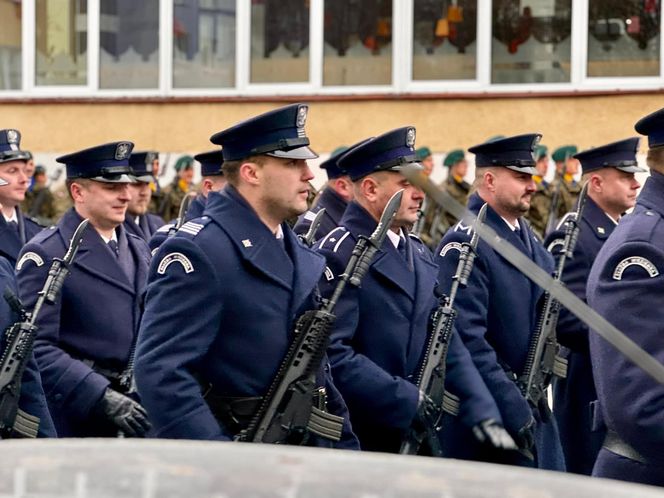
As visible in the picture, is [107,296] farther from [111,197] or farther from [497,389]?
[497,389]

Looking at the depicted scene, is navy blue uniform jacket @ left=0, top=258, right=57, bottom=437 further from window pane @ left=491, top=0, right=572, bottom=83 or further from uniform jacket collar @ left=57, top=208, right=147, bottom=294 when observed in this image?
window pane @ left=491, top=0, right=572, bottom=83

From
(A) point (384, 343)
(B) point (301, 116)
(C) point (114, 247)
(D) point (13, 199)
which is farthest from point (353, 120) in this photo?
(B) point (301, 116)

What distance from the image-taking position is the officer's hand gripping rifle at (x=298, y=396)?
522 centimetres

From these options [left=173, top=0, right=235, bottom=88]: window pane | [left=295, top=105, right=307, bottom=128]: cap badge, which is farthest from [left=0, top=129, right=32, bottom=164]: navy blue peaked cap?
[left=173, top=0, right=235, bottom=88]: window pane

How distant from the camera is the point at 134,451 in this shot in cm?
258

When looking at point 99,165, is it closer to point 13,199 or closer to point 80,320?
point 80,320

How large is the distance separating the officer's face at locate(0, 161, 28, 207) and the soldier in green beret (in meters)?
9.89

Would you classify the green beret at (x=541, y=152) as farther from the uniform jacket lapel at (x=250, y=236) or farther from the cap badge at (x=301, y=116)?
the uniform jacket lapel at (x=250, y=236)

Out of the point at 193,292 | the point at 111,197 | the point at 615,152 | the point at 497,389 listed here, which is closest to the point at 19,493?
the point at 193,292

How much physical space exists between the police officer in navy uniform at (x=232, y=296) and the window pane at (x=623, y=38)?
15790mm

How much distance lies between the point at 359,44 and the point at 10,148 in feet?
40.1

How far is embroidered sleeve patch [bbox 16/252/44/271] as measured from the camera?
7.22 metres

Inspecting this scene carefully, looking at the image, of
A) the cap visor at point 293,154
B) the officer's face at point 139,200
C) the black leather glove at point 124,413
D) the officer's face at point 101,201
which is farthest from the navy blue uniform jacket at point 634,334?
the officer's face at point 139,200

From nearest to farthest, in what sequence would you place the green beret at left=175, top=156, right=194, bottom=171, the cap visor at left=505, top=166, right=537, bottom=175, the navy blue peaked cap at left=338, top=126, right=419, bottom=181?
the navy blue peaked cap at left=338, top=126, right=419, bottom=181, the cap visor at left=505, top=166, right=537, bottom=175, the green beret at left=175, top=156, right=194, bottom=171
